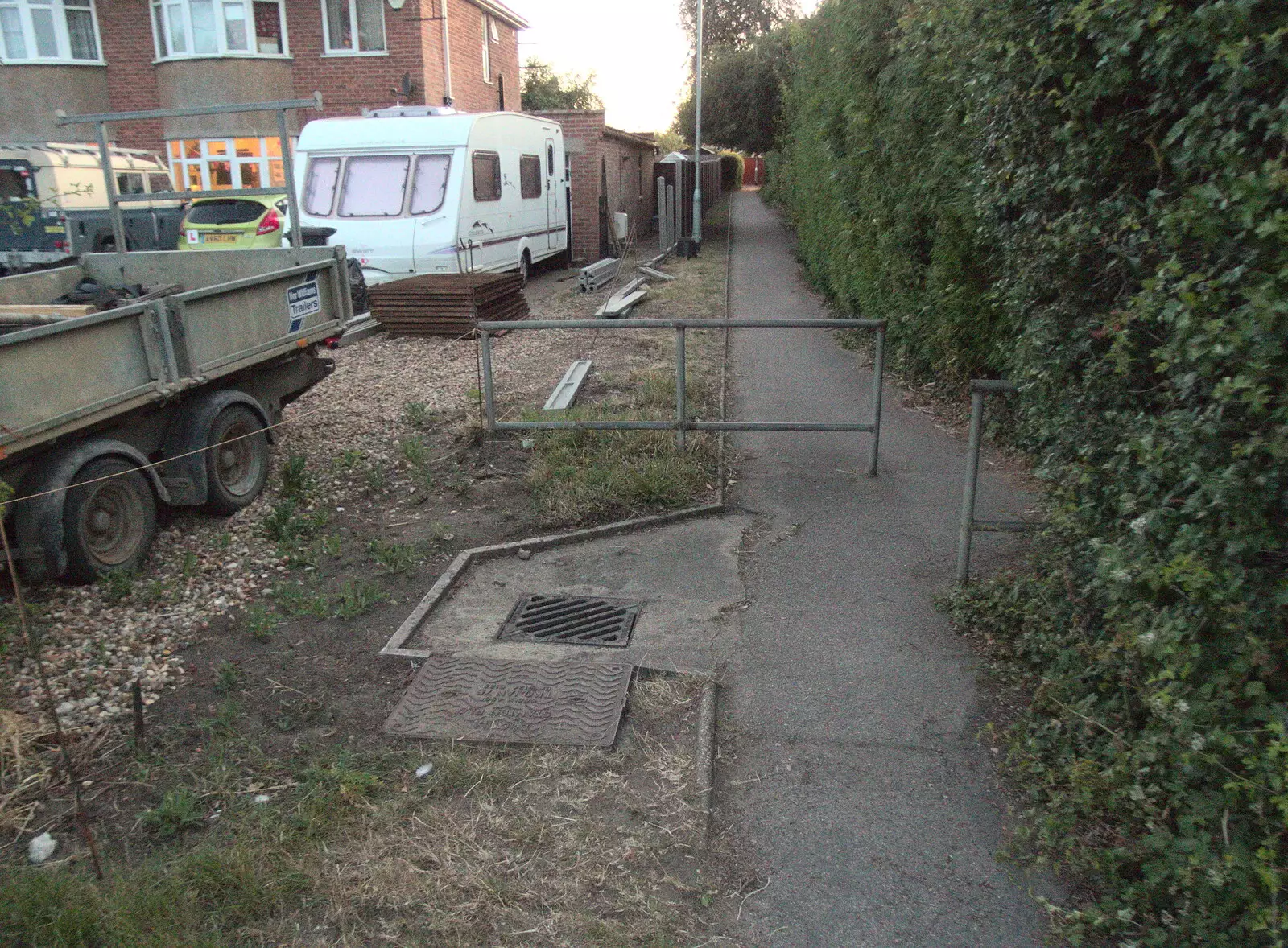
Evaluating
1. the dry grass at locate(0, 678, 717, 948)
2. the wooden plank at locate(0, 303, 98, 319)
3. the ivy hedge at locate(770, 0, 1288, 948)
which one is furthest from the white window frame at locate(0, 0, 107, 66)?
the ivy hedge at locate(770, 0, 1288, 948)

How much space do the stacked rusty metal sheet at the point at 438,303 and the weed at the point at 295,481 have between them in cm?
547

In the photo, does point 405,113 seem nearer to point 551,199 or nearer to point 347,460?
point 551,199

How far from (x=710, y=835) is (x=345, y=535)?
3613 millimetres

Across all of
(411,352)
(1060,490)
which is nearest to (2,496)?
(1060,490)

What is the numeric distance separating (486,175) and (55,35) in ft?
47.1

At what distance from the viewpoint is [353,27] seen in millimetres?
21203

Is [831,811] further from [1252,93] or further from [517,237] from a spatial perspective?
[517,237]

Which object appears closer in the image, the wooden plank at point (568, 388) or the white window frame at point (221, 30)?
the wooden plank at point (568, 388)

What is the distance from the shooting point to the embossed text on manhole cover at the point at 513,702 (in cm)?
402

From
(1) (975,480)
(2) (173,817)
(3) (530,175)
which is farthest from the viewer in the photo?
(3) (530,175)

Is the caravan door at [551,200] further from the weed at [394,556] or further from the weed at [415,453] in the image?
→ the weed at [394,556]

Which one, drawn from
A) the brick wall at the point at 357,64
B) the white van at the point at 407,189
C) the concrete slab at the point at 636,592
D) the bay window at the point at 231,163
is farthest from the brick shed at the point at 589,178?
the concrete slab at the point at 636,592

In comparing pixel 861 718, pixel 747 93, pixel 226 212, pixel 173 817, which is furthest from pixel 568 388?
pixel 747 93

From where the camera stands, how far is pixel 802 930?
3.01 metres
